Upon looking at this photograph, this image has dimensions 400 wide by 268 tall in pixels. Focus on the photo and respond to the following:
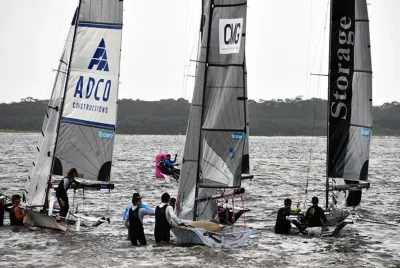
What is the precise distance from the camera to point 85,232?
20.3m

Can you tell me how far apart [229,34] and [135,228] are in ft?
18.0

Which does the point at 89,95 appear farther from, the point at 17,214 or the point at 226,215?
the point at 226,215

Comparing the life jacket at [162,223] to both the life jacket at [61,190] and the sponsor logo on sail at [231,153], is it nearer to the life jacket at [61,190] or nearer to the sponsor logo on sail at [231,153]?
the sponsor logo on sail at [231,153]

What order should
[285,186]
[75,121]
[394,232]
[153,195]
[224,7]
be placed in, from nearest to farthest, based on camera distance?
[224,7] → [75,121] → [394,232] → [153,195] → [285,186]

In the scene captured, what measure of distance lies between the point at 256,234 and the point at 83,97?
19.7 ft

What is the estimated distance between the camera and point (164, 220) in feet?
57.7

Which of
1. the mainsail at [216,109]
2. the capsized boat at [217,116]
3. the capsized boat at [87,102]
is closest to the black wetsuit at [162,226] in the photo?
the capsized boat at [217,116]

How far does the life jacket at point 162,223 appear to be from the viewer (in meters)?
17.3

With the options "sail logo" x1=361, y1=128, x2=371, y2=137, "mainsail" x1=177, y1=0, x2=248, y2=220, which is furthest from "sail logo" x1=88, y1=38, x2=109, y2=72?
"sail logo" x1=361, y1=128, x2=371, y2=137

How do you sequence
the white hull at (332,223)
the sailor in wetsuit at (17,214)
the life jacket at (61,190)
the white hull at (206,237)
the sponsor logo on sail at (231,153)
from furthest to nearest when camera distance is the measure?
the white hull at (332,223), the sailor in wetsuit at (17,214), the sponsor logo on sail at (231,153), the life jacket at (61,190), the white hull at (206,237)

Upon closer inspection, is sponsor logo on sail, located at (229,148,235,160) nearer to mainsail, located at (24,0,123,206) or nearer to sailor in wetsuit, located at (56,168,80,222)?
mainsail, located at (24,0,123,206)

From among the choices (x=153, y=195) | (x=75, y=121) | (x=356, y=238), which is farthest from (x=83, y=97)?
(x=153, y=195)

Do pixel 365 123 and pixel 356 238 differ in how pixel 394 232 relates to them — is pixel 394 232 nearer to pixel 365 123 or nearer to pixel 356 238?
pixel 356 238

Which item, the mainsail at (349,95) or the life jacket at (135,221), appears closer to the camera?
the life jacket at (135,221)
